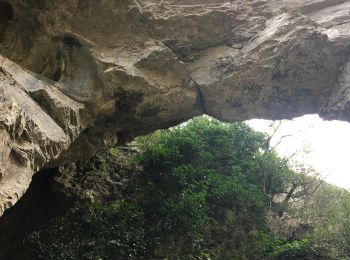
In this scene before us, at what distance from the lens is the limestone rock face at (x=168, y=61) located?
749cm

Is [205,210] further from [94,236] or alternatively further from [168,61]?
[168,61]

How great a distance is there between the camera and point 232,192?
1171 centimetres

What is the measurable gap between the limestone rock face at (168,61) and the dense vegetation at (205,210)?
214 cm

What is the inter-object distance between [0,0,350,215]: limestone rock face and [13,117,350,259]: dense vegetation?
214 cm

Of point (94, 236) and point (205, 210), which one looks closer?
point (94, 236)

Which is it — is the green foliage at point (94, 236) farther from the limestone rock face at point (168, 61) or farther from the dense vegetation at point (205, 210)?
the limestone rock face at point (168, 61)

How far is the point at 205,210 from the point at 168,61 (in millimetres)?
4348

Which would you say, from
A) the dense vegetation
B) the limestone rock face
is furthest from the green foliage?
the limestone rock face

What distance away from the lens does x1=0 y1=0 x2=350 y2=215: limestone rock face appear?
24.6 ft

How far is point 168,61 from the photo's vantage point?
841 centimetres

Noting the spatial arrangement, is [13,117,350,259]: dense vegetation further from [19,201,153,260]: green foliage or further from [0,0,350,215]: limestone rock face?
[0,0,350,215]: limestone rock face

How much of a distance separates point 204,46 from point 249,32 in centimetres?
111

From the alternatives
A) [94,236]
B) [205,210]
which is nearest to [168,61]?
[205,210]

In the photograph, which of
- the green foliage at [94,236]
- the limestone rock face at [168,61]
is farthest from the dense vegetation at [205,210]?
the limestone rock face at [168,61]
